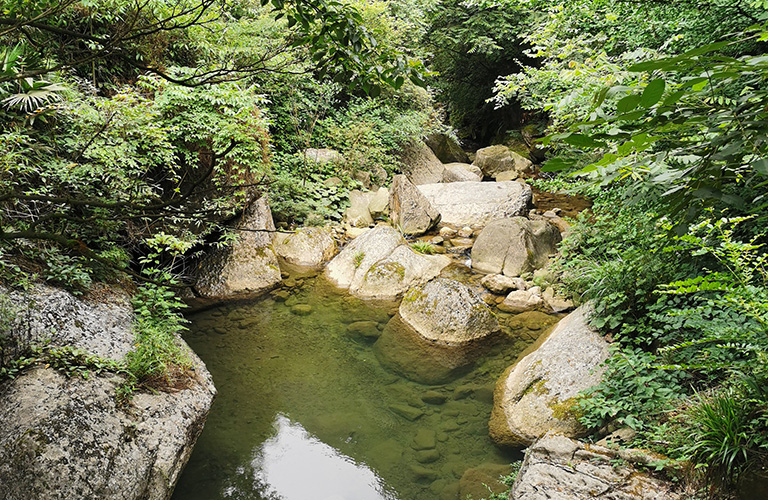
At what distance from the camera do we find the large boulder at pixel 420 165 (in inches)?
563

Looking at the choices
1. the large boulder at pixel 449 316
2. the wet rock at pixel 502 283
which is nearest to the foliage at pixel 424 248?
the wet rock at pixel 502 283

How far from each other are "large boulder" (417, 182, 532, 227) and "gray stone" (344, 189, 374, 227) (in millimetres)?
1933

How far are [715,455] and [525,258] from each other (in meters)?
5.85

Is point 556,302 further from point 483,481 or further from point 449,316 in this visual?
point 483,481

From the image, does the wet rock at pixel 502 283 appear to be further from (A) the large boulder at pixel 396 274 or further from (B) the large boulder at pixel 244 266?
(B) the large boulder at pixel 244 266

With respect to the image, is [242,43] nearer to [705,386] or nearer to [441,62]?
[705,386]

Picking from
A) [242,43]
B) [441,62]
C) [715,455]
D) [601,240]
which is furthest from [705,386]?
[441,62]

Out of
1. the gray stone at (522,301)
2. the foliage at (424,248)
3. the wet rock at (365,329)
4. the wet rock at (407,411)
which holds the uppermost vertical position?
the foliage at (424,248)

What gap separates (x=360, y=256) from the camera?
8.62 meters

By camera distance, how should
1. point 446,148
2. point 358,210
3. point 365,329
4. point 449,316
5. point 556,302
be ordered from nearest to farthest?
point 449,316 → point 365,329 → point 556,302 → point 358,210 → point 446,148

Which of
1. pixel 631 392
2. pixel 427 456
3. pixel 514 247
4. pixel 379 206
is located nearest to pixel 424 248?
pixel 514 247

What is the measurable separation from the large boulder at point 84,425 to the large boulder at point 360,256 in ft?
15.0

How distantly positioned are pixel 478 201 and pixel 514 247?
3301 mm

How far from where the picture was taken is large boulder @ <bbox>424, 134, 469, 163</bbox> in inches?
637
